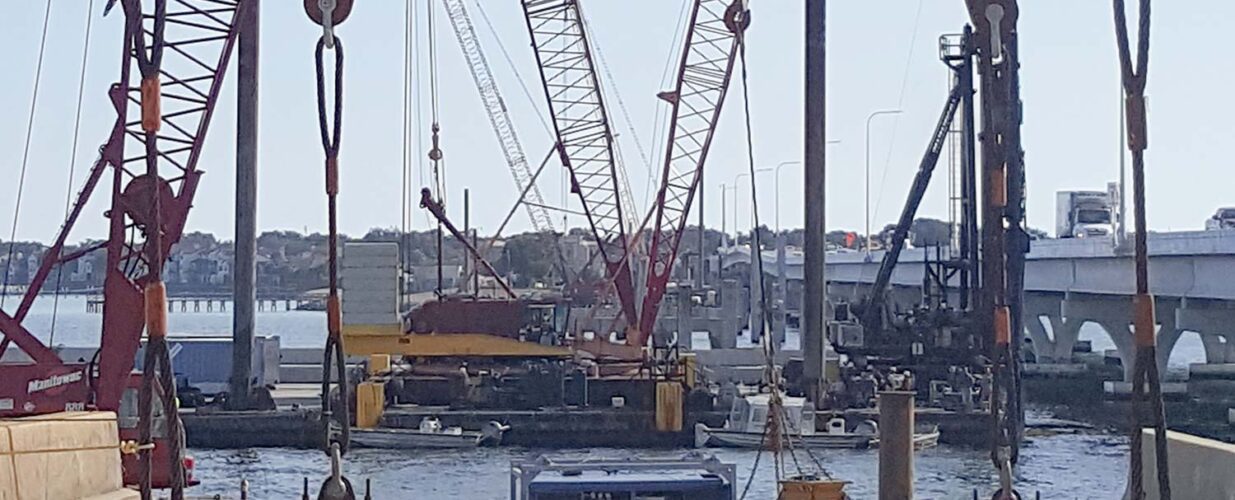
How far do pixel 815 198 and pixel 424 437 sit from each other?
51.6 ft

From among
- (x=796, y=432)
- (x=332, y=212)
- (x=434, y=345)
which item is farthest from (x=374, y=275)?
(x=332, y=212)

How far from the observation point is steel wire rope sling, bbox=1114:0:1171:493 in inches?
428

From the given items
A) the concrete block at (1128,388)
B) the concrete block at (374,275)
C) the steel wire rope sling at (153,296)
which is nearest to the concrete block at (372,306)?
the concrete block at (374,275)

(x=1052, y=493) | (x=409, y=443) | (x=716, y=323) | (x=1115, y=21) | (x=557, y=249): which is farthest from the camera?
(x=716, y=323)

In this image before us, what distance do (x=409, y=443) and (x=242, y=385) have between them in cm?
737

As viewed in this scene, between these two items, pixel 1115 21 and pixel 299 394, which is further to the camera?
pixel 299 394

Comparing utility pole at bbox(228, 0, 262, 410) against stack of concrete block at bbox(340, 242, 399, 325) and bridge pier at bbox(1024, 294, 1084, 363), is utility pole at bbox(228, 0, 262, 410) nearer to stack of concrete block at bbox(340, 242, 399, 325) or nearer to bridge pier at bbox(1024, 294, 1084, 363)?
stack of concrete block at bbox(340, 242, 399, 325)

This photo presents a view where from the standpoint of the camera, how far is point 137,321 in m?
37.0

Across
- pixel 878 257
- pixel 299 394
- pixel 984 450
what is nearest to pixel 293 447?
pixel 299 394

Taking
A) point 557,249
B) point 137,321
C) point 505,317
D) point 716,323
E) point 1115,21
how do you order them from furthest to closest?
point 716,323
point 557,249
point 505,317
point 137,321
point 1115,21

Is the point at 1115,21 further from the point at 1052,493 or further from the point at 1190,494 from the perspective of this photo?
the point at 1052,493

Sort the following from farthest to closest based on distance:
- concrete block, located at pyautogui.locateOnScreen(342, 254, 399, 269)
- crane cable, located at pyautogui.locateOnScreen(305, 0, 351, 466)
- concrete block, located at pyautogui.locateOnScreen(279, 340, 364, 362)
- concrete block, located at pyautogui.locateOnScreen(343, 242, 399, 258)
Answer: concrete block, located at pyautogui.locateOnScreen(279, 340, 364, 362), concrete block, located at pyautogui.locateOnScreen(342, 254, 399, 269), concrete block, located at pyautogui.locateOnScreen(343, 242, 399, 258), crane cable, located at pyautogui.locateOnScreen(305, 0, 351, 466)

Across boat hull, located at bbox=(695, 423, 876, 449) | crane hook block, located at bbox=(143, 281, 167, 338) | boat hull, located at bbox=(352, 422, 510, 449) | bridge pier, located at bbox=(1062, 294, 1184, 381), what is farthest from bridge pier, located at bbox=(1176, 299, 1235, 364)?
crane hook block, located at bbox=(143, 281, 167, 338)

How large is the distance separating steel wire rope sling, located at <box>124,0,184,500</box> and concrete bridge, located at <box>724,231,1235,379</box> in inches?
2146
